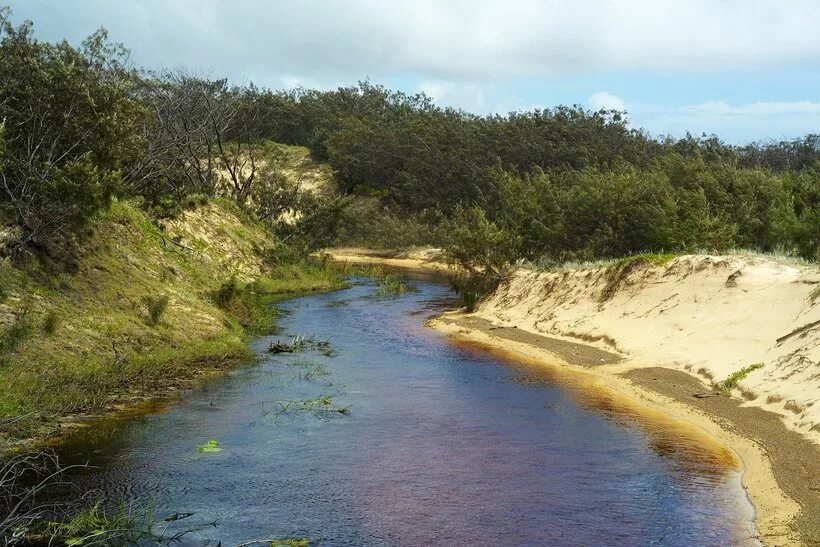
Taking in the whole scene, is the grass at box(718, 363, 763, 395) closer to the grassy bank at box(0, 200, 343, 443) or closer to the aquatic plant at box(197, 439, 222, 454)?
the aquatic plant at box(197, 439, 222, 454)

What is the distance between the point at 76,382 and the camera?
20.2 m

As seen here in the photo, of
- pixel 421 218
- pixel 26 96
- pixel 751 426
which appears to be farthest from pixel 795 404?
pixel 421 218

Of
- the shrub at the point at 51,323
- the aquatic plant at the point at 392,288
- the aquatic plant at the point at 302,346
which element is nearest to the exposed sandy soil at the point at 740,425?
the aquatic plant at the point at 302,346

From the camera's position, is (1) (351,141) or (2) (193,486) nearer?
(2) (193,486)

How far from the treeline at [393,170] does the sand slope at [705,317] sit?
4.89 metres

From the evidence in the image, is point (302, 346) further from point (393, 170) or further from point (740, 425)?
point (393, 170)

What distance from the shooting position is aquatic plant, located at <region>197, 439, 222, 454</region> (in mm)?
17428

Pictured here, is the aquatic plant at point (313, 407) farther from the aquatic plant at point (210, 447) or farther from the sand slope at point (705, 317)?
the sand slope at point (705, 317)

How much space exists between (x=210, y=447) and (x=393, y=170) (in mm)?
76513

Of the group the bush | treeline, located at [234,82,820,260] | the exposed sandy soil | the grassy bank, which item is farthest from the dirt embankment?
the bush

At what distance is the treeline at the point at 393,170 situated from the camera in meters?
25.2

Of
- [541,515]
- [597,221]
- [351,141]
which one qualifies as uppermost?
[351,141]

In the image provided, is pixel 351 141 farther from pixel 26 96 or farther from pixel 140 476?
pixel 140 476

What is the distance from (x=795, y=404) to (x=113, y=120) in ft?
68.3
